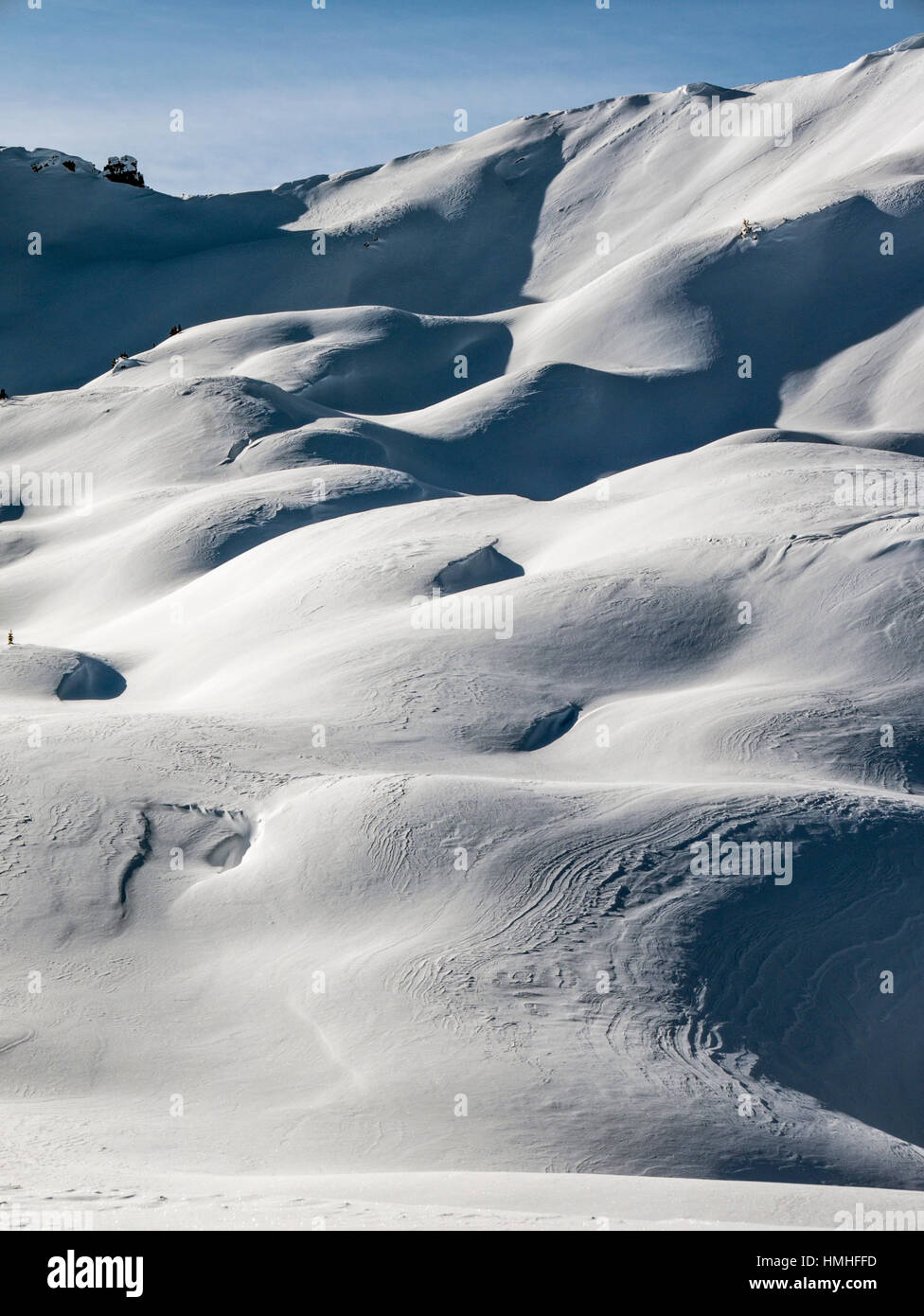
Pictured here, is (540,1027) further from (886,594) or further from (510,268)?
(510,268)

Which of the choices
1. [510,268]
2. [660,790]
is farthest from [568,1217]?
[510,268]

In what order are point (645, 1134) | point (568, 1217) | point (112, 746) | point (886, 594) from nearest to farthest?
point (568, 1217) < point (645, 1134) < point (112, 746) < point (886, 594)

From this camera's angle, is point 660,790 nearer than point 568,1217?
No

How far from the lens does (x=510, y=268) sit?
138 feet

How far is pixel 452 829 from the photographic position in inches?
347

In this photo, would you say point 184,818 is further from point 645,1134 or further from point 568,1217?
point 568,1217

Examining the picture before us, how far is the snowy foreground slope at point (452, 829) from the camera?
20.6 ft

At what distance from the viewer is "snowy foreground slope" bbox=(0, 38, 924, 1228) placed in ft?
20.6
